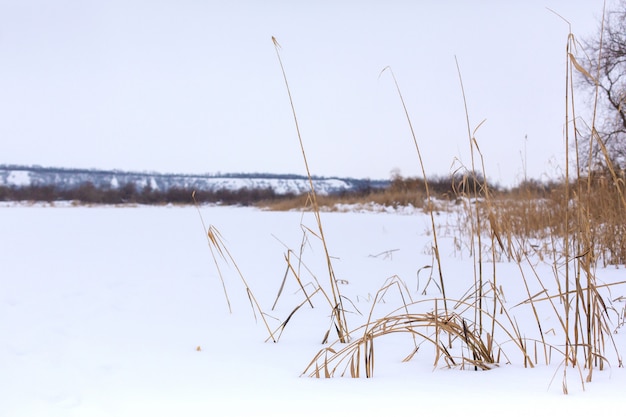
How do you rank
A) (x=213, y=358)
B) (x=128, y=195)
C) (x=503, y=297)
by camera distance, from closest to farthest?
(x=213, y=358), (x=503, y=297), (x=128, y=195)

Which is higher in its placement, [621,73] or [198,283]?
[621,73]

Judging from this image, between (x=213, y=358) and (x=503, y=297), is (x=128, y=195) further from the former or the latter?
(x=503, y=297)

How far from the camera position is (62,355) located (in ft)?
3.94

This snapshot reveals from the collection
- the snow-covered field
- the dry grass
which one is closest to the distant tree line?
the dry grass

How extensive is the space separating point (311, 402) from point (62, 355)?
2.44ft

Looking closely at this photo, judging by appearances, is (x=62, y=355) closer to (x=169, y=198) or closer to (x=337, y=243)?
(x=337, y=243)

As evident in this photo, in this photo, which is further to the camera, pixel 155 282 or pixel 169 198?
pixel 169 198

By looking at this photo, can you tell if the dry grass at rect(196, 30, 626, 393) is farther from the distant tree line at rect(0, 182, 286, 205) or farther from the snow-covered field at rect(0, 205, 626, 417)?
the distant tree line at rect(0, 182, 286, 205)

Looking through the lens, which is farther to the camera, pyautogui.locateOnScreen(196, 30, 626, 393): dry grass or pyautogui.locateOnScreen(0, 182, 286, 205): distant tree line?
pyautogui.locateOnScreen(0, 182, 286, 205): distant tree line

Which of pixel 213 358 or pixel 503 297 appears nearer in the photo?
pixel 213 358

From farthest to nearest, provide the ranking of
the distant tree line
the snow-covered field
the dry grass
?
the distant tree line
the dry grass
the snow-covered field

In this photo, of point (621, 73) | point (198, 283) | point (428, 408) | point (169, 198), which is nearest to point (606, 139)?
point (621, 73)

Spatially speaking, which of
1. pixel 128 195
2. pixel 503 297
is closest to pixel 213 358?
pixel 503 297

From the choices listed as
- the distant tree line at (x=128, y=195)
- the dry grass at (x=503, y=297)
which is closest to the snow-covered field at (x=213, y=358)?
the dry grass at (x=503, y=297)
